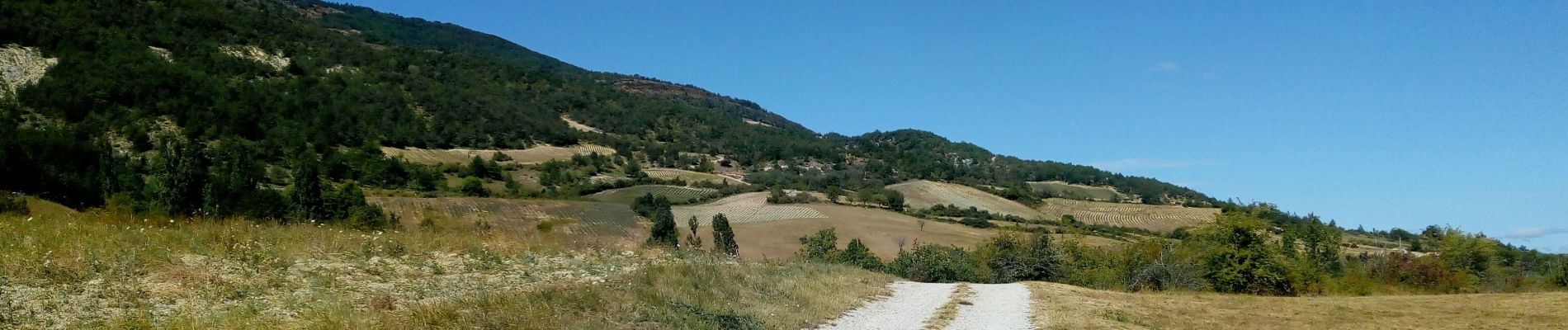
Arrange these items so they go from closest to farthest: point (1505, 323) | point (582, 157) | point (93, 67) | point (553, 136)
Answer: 1. point (1505, 323)
2. point (93, 67)
3. point (582, 157)
4. point (553, 136)

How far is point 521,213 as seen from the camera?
84.6 m

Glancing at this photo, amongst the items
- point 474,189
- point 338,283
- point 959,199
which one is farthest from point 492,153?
point 338,283

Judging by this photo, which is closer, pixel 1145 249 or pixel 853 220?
pixel 1145 249

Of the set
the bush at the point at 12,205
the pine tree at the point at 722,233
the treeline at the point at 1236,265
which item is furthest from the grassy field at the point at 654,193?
the bush at the point at 12,205

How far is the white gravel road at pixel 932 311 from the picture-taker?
15875 millimetres

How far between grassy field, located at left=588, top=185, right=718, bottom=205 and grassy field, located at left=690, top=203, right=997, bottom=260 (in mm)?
22006

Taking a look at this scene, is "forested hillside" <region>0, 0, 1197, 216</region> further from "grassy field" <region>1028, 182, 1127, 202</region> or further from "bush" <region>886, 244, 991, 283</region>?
"bush" <region>886, 244, 991, 283</region>

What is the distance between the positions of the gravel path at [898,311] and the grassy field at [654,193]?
9208 centimetres

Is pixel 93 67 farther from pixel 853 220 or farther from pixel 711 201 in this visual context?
pixel 853 220

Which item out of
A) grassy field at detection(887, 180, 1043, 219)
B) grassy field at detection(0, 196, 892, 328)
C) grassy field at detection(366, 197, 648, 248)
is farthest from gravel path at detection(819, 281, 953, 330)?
grassy field at detection(887, 180, 1043, 219)

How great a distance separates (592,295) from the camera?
12477mm

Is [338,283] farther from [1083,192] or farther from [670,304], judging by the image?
[1083,192]

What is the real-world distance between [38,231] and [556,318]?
29.9 feet

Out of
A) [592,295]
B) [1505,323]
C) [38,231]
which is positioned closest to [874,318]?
[592,295]
